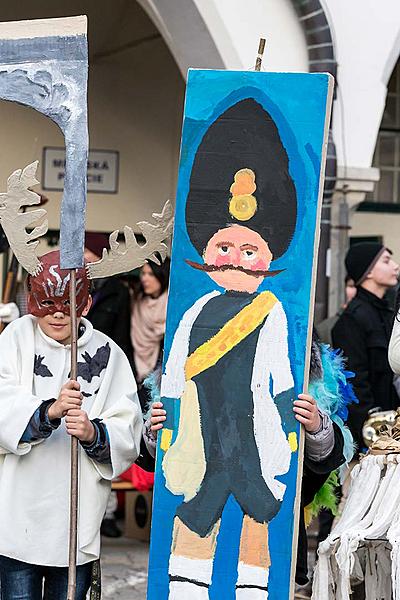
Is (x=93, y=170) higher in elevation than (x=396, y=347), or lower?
higher

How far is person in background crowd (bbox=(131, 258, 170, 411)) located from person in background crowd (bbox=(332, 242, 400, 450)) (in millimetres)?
1753

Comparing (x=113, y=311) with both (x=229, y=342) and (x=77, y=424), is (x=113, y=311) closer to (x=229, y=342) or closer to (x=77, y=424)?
(x=229, y=342)

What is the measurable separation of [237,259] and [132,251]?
0.35m

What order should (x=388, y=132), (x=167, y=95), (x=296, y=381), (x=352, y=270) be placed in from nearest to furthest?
1. (x=296, y=381)
2. (x=352, y=270)
3. (x=167, y=95)
4. (x=388, y=132)

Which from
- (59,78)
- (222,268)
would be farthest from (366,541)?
(59,78)

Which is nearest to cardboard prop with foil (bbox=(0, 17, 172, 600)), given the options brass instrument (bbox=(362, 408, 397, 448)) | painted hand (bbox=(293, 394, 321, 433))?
painted hand (bbox=(293, 394, 321, 433))

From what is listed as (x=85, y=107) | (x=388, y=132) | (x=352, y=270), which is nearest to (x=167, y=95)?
(x=388, y=132)

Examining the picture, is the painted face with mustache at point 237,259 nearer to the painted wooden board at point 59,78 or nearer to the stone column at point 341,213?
the painted wooden board at point 59,78

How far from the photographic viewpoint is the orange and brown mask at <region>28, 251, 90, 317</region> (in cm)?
473

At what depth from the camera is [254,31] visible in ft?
27.6

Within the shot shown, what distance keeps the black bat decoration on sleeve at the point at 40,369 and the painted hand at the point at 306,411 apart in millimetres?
784

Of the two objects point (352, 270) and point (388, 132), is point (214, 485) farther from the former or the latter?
point (388, 132)

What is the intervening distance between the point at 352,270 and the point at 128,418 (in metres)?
2.88

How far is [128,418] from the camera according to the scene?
475 cm
